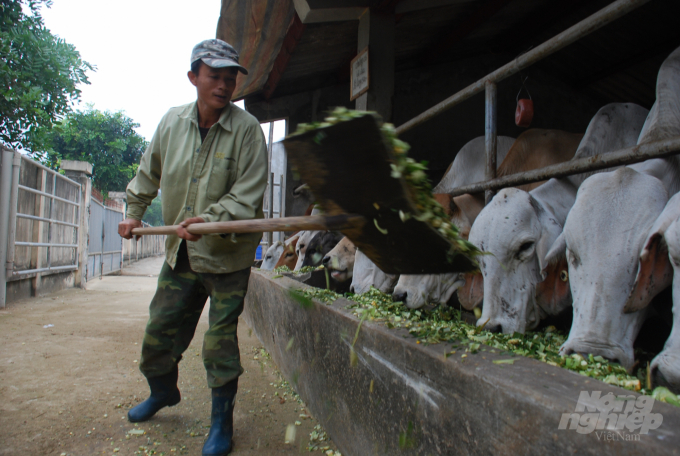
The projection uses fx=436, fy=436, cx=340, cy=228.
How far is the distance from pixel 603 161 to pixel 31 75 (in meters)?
15.7

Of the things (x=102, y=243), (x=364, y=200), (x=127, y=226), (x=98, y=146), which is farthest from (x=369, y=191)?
(x=98, y=146)

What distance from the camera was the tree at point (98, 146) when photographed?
1043 inches

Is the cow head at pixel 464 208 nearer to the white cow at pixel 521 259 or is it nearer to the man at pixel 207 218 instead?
the white cow at pixel 521 259

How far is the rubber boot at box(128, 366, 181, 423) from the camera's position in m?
2.45

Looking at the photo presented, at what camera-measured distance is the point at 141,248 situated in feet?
76.9

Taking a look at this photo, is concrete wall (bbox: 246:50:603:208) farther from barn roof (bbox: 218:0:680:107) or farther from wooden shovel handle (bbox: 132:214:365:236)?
wooden shovel handle (bbox: 132:214:365:236)

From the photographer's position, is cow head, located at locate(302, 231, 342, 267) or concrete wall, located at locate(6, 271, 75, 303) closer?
cow head, located at locate(302, 231, 342, 267)

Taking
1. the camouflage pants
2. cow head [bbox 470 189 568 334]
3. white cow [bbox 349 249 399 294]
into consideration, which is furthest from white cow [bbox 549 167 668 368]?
white cow [bbox 349 249 399 294]

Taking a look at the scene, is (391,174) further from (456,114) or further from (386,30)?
(456,114)

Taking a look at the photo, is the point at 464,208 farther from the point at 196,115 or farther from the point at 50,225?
the point at 50,225

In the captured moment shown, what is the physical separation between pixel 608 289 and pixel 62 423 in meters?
2.77

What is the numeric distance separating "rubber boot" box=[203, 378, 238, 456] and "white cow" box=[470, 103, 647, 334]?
1365mm

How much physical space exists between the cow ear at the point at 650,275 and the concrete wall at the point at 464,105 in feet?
21.3

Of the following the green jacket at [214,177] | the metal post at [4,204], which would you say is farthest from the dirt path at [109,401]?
the metal post at [4,204]
